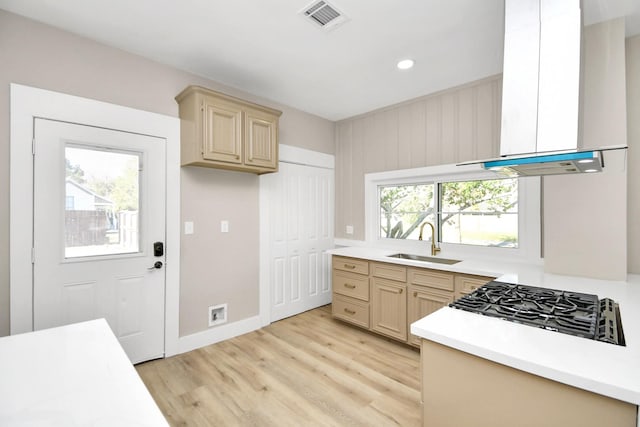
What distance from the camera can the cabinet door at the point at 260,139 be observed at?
2.80m

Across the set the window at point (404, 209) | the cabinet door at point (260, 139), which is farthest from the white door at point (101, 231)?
the window at point (404, 209)

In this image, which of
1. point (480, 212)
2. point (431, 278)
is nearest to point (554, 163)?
point (431, 278)

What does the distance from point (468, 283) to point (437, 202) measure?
114cm

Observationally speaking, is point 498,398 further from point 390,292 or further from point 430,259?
point 430,259

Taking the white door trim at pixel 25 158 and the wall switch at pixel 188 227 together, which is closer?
the white door trim at pixel 25 158

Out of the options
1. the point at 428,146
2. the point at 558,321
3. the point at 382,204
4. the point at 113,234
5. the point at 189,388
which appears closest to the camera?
the point at 558,321

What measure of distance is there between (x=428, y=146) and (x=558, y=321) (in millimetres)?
2423

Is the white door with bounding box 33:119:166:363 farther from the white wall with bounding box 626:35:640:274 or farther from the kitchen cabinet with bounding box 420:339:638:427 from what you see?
the white wall with bounding box 626:35:640:274

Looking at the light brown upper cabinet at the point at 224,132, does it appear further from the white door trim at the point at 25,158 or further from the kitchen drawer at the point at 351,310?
the kitchen drawer at the point at 351,310

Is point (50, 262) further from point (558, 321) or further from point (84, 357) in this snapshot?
point (558, 321)

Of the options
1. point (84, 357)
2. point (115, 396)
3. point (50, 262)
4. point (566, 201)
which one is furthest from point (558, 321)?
point (50, 262)

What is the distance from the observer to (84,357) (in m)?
1.10

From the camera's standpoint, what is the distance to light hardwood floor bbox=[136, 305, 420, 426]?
6.23 ft

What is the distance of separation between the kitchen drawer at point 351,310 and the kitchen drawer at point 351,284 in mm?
65
